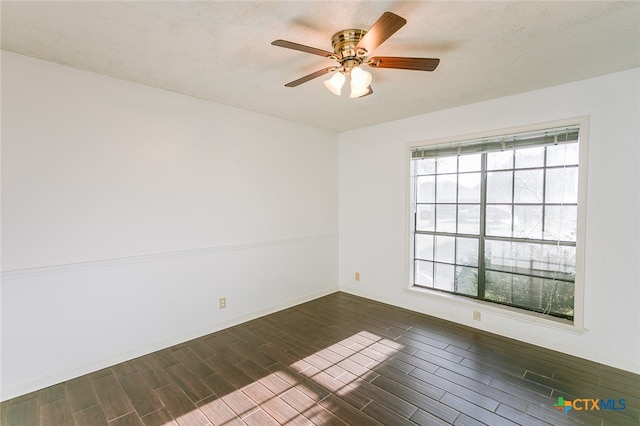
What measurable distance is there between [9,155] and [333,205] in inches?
142

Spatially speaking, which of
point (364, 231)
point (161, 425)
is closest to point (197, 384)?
point (161, 425)

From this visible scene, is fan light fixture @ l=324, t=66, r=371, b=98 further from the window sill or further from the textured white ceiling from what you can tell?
the window sill

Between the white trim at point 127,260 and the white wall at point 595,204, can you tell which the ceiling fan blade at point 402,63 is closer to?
the white wall at point 595,204

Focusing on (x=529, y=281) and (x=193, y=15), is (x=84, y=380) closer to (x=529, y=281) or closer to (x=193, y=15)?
(x=193, y=15)

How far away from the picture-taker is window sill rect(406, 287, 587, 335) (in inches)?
111

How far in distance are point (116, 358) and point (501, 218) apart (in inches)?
162

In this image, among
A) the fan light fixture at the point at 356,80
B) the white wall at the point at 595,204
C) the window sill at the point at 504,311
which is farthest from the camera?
the window sill at the point at 504,311

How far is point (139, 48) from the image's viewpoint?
2.09 m

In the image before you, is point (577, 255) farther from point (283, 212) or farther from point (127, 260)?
point (127, 260)

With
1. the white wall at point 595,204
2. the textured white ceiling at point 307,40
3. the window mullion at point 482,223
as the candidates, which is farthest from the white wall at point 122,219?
the window mullion at point 482,223

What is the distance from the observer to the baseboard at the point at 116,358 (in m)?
2.21

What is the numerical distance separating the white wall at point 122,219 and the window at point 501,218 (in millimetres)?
1965

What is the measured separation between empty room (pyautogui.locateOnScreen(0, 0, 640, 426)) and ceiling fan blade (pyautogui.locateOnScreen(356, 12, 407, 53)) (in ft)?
0.06

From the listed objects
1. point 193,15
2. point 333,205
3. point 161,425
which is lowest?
point 161,425
